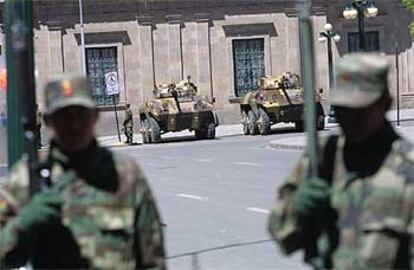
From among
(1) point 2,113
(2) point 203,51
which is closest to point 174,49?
(2) point 203,51

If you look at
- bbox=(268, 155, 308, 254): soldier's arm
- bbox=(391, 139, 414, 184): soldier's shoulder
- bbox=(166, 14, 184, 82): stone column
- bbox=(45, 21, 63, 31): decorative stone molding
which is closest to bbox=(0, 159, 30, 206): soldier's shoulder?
bbox=(268, 155, 308, 254): soldier's arm

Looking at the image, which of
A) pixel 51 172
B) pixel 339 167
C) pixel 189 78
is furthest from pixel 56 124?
pixel 189 78

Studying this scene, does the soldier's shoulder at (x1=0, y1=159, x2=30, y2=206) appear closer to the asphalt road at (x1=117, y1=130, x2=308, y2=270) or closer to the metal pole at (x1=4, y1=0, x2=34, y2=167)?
the metal pole at (x1=4, y1=0, x2=34, y2=167)

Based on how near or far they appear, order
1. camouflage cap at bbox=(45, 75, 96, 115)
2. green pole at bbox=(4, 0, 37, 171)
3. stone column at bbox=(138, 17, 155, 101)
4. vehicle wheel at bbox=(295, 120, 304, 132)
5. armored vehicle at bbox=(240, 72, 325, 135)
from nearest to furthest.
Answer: camouflage cap at bbox=(45, 75, 96, 115)
green pole at bbox=(4, 0, 37, 171)
armored vehicle at bbox=(240, 72, 325, 135)
vehicle wheel at bbox=(295, 120, 304, 132)
stone column at bbox=(138, 17, 155, 101)

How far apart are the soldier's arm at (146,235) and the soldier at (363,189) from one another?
50 cm

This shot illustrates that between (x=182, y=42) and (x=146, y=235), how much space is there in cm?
4601

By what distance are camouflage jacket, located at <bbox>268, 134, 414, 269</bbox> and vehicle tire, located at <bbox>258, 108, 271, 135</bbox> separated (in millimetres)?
36402

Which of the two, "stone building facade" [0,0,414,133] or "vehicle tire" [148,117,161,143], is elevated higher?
"stone building facade" [0,0,414,133]

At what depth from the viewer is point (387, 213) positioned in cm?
390

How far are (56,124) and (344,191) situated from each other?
3.53 feet

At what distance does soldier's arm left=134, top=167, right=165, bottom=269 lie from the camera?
392cm

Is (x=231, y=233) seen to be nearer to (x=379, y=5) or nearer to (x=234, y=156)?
(x=234, y=156)

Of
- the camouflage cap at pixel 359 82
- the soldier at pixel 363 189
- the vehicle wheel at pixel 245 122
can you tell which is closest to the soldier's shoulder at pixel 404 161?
the soldier at pixel 363 189

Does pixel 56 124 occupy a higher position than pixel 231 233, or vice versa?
pixel 56 124
